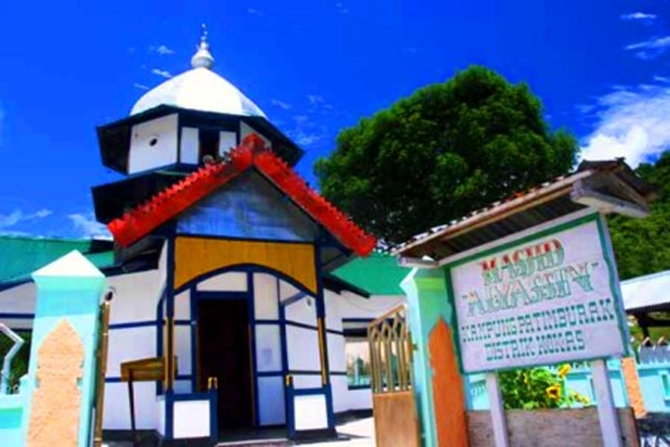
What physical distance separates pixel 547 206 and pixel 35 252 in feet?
42.7

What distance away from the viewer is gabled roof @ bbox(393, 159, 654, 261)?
14.9ft

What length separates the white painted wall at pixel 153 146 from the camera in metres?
13.2

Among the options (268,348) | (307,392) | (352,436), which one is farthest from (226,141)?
(352,436)

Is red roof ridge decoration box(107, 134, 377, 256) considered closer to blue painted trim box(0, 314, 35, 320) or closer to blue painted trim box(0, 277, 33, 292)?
blue painted trim box(0, 277, 33, 292)

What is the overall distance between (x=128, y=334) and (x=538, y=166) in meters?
19.0

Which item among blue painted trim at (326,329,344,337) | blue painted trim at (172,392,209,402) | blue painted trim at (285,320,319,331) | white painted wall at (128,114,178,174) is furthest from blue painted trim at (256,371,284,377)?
white painted wall at (128,114,178,174)

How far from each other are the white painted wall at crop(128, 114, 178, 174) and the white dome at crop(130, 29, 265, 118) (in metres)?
0.41

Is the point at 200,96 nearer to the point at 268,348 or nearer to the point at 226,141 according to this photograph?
the point at 226,141

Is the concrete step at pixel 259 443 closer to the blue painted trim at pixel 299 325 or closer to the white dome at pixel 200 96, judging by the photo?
the blue painted trim at pixel 299 325

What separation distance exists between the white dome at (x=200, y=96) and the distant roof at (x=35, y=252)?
3.40 metres

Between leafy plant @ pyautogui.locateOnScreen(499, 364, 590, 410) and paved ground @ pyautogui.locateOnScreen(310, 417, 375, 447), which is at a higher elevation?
leafy plant @ pyautogui.locateOnScreen(499, 364, 590, 410)

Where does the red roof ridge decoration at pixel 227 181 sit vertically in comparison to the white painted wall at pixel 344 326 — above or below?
above

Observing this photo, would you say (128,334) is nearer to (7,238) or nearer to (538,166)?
(7,238)

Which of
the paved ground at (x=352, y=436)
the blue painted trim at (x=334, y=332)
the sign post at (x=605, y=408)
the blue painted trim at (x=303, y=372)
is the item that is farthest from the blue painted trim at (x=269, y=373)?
the sign post at (x=605, y=408)
